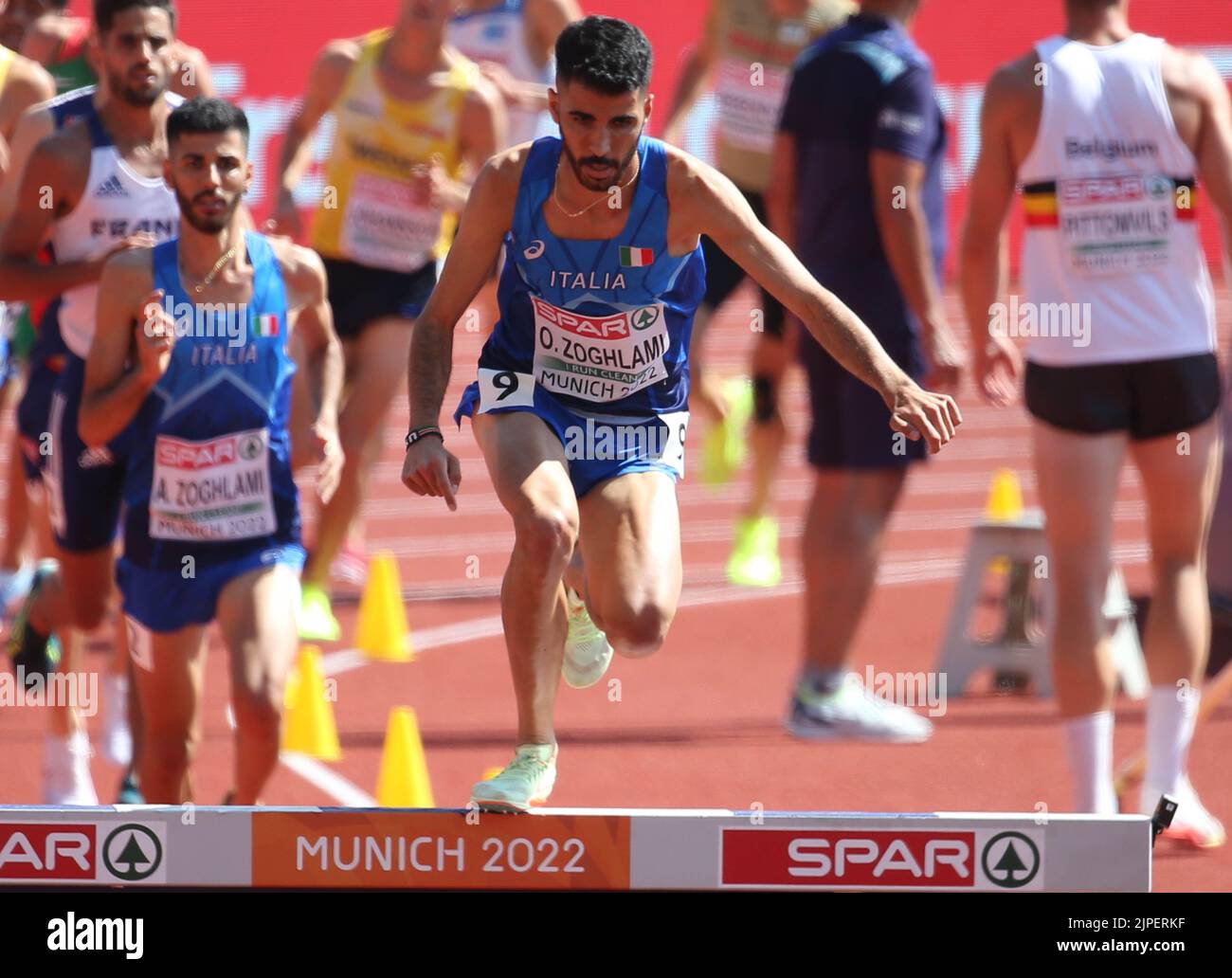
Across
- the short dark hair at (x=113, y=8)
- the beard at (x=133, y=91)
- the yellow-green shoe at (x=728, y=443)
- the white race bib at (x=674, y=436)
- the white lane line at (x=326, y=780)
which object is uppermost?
the short dark hair at (x=113, y=8)

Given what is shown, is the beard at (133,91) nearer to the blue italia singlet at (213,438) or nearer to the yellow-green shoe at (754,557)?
the blue italia singlet at (213,438)

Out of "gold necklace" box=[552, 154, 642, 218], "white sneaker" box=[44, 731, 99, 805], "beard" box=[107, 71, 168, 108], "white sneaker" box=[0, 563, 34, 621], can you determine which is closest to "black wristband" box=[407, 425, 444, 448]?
"gold necklace" box=[552, 154, 642, 218]

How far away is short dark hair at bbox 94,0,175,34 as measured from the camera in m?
5.79

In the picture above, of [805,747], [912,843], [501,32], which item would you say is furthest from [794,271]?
[501,32]

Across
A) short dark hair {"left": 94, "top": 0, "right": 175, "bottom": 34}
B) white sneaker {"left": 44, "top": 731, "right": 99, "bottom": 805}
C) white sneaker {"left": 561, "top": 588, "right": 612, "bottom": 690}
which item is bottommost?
white sneaker {"left": 44, "top": 731, "right": 99, "bottom": 805}

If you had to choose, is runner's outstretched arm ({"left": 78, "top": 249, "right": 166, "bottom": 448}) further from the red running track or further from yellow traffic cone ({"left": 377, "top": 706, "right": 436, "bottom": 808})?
the red running track

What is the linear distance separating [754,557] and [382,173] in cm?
259

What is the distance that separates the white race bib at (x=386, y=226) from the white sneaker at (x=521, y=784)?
393 cm

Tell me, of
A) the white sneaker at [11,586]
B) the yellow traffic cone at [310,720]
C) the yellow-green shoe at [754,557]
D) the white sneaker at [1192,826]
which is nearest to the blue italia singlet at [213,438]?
the yellow traffic cone at [310,720]

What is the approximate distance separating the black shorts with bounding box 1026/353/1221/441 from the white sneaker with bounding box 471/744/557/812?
6.09ft

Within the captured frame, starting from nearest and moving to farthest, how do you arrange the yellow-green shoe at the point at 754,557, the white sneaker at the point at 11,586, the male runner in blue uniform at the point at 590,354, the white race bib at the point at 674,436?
1. the male runner in blue uniform at the point at 590,354
2. the white race bib at the point at 674,436
3. the white sneaker at the point at 11,586
4. the yellow-green shoe at the point at 754,557

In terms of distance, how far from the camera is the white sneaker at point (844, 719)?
709cm

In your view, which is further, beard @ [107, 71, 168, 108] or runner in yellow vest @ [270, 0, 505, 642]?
runner in yellow vest @ [270, 0, 505, 642]

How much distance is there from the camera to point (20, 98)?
662cm
